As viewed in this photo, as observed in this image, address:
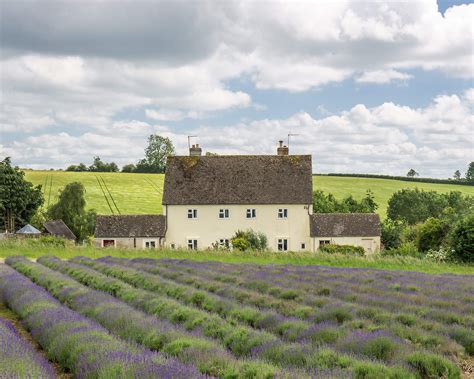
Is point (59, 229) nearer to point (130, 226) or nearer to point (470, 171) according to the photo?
point (130, 226)

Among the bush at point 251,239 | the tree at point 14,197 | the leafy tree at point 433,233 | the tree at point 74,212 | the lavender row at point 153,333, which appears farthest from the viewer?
the tree at point 74,212

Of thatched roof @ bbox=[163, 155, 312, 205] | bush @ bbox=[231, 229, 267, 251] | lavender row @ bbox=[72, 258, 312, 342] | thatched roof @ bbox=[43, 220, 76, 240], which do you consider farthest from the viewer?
thatched roof @ bbox=[43, 220, 76, 240]

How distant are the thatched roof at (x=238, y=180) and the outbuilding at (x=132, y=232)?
2505 millimetres

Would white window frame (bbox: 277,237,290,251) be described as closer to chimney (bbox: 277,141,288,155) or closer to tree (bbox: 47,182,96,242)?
chimney (bbox: 277,141,288,155)

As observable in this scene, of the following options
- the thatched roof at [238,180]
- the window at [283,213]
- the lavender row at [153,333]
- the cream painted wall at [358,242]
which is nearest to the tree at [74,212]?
the thatched roof at [238,180]

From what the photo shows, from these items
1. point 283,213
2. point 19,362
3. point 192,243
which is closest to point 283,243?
point 283,213

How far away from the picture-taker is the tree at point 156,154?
125m

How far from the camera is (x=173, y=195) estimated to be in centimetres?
5128

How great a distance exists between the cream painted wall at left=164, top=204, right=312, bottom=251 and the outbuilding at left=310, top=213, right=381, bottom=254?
3.21 feet

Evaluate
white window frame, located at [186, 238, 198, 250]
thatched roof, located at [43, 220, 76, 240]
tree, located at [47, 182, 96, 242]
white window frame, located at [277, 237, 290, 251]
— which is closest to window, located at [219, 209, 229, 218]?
white window frame, located at [186, 238, 198, 250]

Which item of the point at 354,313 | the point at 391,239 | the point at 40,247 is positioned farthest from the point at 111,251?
the point at 391,239

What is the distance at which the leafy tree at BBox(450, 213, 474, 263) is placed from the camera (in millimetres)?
33469

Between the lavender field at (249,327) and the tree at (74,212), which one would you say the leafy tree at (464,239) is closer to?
the lavender field at (249,327)

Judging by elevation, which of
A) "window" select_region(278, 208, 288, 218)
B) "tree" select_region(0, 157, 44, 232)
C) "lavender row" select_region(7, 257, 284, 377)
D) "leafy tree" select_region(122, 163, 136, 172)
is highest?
"leafy tree" select_region(122, 163, 136, 172)
